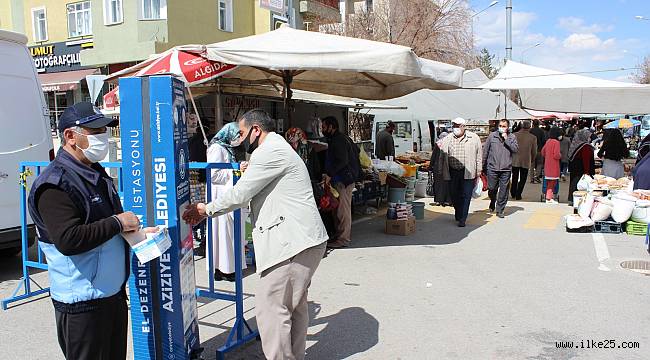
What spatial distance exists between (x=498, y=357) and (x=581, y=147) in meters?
8.98

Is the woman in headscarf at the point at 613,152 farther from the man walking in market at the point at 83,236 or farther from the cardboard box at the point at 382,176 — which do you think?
the man walking in market at the point at 83,236

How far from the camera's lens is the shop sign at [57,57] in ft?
75.6

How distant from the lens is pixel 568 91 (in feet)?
48.9

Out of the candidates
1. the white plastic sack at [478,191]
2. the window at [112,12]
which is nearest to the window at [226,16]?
the window at [112,12]

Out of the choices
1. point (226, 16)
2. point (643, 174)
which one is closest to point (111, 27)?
point (226, 16)

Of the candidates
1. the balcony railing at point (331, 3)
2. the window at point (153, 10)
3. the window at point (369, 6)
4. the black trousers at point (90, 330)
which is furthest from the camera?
the window at point (369, 6)

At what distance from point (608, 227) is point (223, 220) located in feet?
21.6

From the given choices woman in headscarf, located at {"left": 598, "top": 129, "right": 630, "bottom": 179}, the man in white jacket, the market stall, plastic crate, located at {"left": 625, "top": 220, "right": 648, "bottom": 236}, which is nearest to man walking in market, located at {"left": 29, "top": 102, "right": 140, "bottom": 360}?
the man in white jacket

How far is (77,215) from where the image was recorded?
2555mm

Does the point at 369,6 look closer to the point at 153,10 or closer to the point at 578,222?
the point at 153,10

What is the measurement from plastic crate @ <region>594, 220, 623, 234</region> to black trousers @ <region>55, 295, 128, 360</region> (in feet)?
27.4

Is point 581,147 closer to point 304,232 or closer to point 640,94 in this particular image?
point 640,94

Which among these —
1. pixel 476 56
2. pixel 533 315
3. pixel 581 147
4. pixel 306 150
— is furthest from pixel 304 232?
pixel 476 56
